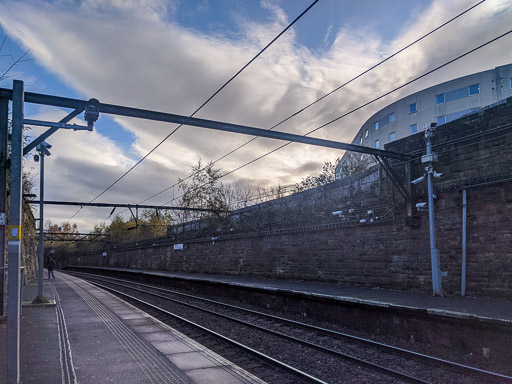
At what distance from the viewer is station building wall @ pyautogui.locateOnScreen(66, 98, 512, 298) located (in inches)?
383

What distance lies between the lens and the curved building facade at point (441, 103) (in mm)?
38344

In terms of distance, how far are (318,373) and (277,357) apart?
47.1 inches

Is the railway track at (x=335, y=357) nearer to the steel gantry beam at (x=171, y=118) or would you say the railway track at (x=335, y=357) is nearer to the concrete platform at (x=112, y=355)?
the concrete platform at (x=112, y=355)

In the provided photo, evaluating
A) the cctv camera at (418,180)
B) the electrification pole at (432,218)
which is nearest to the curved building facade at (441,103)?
the cctv camera at (418,180)

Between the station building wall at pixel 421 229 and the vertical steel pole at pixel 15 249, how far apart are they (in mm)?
9967

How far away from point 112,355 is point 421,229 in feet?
30.2

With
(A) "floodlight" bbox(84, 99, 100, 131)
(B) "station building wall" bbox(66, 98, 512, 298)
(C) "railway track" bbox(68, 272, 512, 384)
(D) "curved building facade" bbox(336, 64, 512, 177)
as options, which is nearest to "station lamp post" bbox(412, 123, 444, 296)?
(B) "station building wall" bbox(66, 98, 512, 298)

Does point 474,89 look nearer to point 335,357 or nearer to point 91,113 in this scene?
point 335,357

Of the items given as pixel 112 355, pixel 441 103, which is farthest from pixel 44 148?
pixel 441 103

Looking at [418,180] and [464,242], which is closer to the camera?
[464,242]

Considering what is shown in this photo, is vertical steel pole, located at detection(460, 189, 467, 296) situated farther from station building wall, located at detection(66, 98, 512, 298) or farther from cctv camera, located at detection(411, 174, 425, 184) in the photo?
cctv camera, located at detection(411, 174, 425, 184)

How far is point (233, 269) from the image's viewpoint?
23.5m

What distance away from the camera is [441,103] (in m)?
42.9

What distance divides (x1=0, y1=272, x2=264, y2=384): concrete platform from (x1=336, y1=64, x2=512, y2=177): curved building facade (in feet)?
91.7
